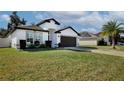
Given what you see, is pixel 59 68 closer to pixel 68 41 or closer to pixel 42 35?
pixel 42 35

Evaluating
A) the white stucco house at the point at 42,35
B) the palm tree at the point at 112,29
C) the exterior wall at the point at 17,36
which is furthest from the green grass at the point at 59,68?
the exterior wall at the point at 17,36

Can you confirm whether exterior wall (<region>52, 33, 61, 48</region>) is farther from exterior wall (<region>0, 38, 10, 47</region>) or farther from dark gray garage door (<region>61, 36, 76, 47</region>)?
exterior wall (<region>0, 38, 10, 47</region>)

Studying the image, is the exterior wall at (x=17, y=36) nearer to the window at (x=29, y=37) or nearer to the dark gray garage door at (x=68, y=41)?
the window at (x=29, y=37)

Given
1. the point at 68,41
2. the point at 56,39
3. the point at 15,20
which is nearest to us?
the point at 15,20

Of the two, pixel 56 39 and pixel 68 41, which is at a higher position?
pixel 56 39

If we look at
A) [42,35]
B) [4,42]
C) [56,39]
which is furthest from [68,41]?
[4,42]

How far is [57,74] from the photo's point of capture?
7938 mm

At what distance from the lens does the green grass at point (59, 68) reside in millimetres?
7758

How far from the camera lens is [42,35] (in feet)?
52.5

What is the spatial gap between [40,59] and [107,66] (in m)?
2.90

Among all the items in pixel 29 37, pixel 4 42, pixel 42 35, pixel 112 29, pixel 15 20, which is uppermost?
pixel 15 20

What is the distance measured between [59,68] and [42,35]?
7679 mm

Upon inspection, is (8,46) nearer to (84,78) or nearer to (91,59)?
(91,59)

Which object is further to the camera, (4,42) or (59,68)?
(4,42)
